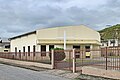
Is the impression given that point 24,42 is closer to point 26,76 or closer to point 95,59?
point 26,76

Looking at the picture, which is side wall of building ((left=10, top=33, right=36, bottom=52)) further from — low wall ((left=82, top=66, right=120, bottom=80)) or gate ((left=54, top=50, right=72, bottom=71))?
low wall ((left=82, top=66, right=120, bottom=80))

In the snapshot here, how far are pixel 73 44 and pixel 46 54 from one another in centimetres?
2027

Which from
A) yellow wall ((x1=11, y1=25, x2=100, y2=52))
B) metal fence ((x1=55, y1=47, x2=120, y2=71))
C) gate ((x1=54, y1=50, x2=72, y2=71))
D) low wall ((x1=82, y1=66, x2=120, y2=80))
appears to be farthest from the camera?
yellow wall ((x1=11, y1=25, x2=100, y2=52))

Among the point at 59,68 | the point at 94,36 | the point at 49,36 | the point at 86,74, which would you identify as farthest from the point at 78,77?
the point at 94,36

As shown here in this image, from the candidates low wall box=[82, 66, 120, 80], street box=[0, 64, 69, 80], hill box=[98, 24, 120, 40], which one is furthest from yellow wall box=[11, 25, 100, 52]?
hill box=[98, 24, 120, 40]

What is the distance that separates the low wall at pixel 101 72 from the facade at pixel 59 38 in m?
25.5

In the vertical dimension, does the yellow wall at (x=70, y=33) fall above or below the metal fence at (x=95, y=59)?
above

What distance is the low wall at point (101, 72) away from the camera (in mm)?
13995

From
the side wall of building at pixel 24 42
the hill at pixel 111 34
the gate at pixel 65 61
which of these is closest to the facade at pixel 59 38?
the side wall of building at pixel 24 42

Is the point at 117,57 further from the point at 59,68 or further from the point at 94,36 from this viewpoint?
the point at 94,36

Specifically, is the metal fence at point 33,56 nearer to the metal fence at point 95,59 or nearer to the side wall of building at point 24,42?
the metal fence at point 95,59

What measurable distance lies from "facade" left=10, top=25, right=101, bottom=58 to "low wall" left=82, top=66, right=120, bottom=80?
83.7 feet

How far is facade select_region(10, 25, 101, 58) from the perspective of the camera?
138ft

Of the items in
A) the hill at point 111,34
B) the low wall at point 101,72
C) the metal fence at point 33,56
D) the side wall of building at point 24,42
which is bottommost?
the low wall at point 101,72
